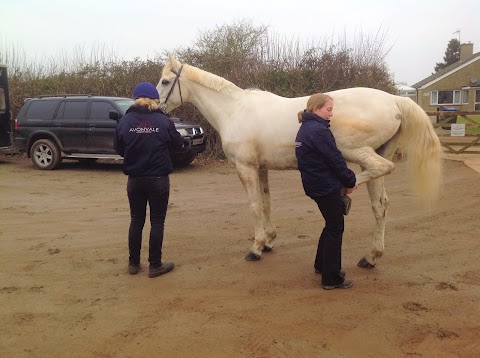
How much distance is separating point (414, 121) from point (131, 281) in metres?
3.17

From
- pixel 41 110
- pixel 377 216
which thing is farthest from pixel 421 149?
pixel 41 110

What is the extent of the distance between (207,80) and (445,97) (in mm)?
35188

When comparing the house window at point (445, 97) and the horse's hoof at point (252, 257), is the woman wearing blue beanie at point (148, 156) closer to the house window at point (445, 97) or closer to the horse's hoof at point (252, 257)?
the horse's hoof at point (252, 257)

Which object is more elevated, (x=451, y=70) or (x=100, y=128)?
(x=451, y=70)

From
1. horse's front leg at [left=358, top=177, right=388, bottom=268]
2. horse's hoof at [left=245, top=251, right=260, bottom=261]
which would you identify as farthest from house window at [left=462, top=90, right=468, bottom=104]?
horse's hoof at [left=245, top=251, right=260, bottom=261]

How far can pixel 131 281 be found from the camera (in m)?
4.31

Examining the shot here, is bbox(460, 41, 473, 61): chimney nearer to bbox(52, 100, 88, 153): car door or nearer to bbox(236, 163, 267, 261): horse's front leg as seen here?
bbox(52, 100, 88, 153): car door

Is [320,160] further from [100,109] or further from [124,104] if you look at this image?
[100,109]

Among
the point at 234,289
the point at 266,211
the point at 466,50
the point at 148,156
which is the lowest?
the point at 234,289

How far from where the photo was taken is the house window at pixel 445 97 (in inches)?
1373

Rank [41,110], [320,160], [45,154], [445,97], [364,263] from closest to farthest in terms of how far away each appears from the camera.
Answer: [320,160], [364,263], [45,154], [41,110], [445,97]

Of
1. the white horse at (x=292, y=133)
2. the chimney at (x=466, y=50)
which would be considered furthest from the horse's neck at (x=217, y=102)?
the chimney at (x=466, y=50)

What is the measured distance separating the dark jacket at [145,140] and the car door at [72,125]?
821 cm

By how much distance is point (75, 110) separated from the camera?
478 inches
